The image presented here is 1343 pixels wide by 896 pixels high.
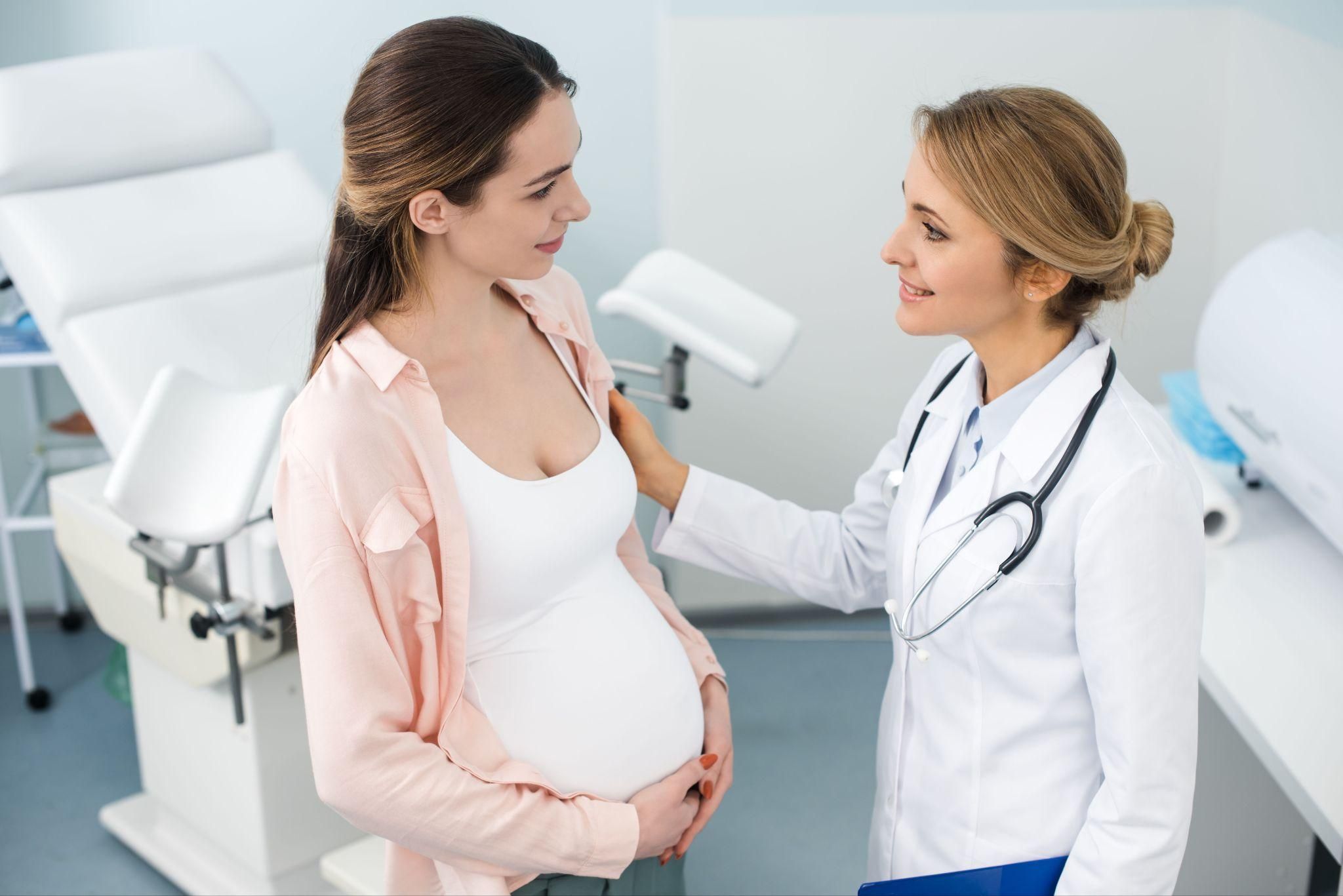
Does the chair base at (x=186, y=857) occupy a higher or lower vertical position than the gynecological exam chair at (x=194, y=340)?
lower

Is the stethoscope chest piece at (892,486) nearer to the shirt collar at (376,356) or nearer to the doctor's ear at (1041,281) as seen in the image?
the doctor's ear at (1041,281)

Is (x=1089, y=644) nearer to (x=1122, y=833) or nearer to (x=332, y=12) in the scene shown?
(x=1122, y=833)

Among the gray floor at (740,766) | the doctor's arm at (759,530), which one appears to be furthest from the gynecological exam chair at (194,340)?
the doctor's arm at (759,530)

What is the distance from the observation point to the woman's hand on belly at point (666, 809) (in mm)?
1290

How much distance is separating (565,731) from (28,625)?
2.33 metres

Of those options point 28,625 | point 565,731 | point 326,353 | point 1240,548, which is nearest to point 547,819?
point 565,731

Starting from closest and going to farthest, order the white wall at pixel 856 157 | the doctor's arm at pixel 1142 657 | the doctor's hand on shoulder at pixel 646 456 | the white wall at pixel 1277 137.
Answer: the doctor's arm at pixel 1142 657 → the doctor's hand on shoulder at pixel 646 456 → the white wall at pixel 1277 137 → the white wall at pixel 856 157

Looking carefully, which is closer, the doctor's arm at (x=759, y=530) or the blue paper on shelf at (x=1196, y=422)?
the doctor's arm at (x=759, y=530)

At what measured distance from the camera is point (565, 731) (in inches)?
50.3

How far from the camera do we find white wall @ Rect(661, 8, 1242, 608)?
268 centimetres

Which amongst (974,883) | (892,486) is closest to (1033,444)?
(892,486)

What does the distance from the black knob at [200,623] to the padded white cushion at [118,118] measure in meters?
0.85

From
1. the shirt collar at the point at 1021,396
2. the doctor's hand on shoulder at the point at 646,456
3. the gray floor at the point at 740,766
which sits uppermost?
the shirt collar at the point at 1021,396

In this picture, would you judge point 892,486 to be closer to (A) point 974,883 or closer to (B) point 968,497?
(B) point 968,497
